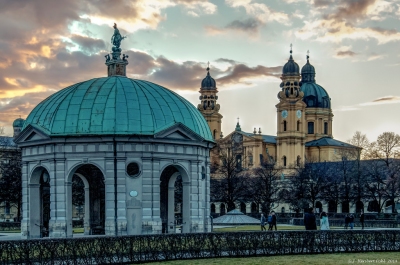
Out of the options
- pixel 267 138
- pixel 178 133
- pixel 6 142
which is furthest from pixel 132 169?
pixel 267 138

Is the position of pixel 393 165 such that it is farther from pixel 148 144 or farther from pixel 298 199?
pixel 148 144

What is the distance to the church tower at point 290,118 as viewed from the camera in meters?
161

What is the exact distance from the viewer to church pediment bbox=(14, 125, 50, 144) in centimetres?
4347

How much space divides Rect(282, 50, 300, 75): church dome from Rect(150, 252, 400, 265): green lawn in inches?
5135

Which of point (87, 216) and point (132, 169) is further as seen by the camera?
point (87, 216)

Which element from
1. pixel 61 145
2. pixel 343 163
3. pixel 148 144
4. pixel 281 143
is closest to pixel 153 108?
pixel 148 144

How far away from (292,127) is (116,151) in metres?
122

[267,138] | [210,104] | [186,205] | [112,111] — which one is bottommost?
[186,205]

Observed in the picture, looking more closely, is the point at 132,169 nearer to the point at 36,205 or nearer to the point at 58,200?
the point at 58,200

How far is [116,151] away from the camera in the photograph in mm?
42594

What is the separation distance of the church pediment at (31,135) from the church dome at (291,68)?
122 m

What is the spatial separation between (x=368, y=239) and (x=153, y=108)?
1522 cm

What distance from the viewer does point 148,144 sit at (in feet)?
141

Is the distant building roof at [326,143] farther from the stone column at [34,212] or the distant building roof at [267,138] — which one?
the stone column at [34,212]
